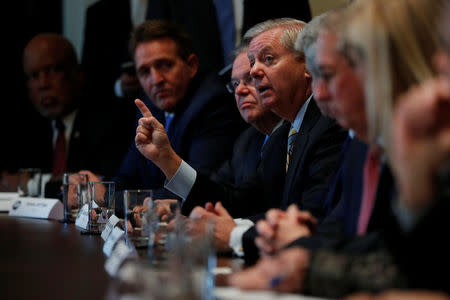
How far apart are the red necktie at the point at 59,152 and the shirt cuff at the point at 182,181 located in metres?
2.44

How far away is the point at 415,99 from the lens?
3.35ft

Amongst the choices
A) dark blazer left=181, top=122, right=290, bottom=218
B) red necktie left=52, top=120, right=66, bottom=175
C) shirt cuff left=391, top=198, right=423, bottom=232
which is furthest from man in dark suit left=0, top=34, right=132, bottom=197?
shirt cuff left=391, top=198, right=423, bottom=232

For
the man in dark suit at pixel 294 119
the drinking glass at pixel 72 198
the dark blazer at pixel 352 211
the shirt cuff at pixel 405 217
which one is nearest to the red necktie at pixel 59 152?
the drinking glass at pixel 72 198

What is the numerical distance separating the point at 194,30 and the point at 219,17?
0.19 metres

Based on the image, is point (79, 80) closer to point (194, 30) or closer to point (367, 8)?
point (194, 30)

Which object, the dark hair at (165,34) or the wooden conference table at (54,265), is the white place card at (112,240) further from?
the dark hair at (165,34)

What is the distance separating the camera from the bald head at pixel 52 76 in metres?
5.15

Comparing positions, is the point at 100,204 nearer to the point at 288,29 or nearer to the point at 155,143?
the point at 155,143

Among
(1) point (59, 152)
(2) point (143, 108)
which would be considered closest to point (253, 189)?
(2) point (143, 108)

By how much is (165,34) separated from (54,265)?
2.50 meters

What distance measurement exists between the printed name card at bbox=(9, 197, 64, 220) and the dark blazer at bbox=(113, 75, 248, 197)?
55cm

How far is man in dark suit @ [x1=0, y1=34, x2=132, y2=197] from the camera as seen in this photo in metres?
4.78

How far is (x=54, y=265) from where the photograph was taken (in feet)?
5.51

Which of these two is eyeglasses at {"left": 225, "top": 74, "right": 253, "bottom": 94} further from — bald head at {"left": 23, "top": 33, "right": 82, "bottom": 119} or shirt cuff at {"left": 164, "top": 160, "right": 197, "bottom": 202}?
bald head at {"left": 23, "top": 33, "right": 82, "bottom": 119}
